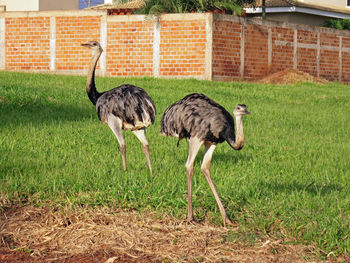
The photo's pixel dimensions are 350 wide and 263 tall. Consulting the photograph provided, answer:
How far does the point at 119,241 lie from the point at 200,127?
52.3 inches

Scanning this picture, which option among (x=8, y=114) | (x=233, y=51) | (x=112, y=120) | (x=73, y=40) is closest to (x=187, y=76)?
(x=233, y=51)

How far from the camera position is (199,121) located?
5.73 meters

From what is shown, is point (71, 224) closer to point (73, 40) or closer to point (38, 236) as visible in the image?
point (38, 236)

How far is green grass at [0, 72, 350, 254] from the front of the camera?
5.85 metres

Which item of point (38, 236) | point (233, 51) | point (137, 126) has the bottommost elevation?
point (38, 236)

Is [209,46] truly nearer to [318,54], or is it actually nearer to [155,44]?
[155,44]

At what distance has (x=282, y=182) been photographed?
720cm

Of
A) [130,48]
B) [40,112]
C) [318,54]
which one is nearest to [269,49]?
[318,54]

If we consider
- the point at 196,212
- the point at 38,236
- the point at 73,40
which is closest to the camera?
the point at 38,236

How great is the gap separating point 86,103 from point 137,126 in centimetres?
738

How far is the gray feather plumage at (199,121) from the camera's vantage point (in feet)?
18.5

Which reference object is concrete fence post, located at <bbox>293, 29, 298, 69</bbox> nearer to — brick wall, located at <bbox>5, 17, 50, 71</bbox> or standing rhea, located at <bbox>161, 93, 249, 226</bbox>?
brick wall, located at <bbox>5, 17, 50, 71</bbox>

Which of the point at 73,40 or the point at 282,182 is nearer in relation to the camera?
the point at 282,182

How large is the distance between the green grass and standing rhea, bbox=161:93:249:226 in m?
0.47
